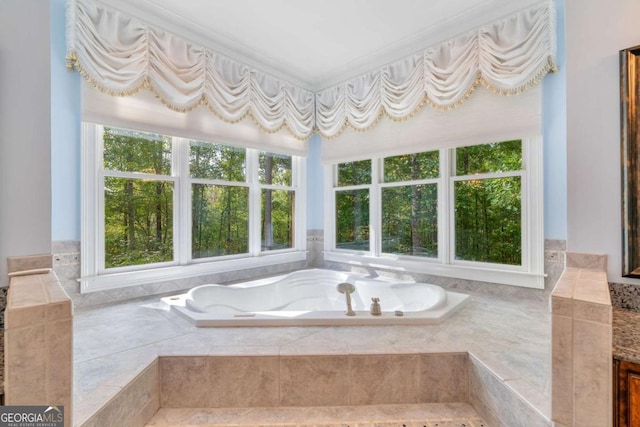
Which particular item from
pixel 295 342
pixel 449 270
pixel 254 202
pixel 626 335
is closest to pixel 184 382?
pixel 295 342

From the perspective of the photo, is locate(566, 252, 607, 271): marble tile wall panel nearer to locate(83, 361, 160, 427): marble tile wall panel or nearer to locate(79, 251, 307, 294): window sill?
locate(83, 361, 160, 427): marble tile wall panel

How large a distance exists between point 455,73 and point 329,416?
2.77 metres

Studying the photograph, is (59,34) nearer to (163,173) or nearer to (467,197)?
(163,173)

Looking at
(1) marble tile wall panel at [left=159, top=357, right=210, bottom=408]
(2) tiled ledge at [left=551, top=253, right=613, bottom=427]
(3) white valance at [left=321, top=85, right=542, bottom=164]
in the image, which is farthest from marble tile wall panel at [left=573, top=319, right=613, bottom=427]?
(3) white valance at [left=321, top=85, right=542, bottom=164]

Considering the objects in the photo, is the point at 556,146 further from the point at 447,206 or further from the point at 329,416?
the point at 329,416

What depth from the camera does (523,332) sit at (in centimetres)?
183

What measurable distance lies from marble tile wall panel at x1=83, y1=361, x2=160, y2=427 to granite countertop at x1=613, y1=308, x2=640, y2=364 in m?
1.78

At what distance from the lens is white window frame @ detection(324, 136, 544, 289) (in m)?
2.34

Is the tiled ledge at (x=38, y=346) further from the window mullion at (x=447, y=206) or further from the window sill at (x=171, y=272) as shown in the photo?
the window mullion at (x=447, y=206)

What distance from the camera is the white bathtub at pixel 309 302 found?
194 centimetres

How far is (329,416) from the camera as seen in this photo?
57.3 inches

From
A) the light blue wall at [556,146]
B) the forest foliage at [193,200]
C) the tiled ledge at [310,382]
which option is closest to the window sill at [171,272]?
the forest foliage at [193,200]

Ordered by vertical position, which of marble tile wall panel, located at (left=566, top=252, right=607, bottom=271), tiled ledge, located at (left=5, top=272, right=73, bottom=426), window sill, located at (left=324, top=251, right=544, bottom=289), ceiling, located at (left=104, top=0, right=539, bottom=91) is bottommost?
window sill, located at (left=324, top=251, right=544, bottom=289)

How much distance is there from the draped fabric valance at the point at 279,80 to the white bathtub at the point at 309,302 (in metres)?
1.67
